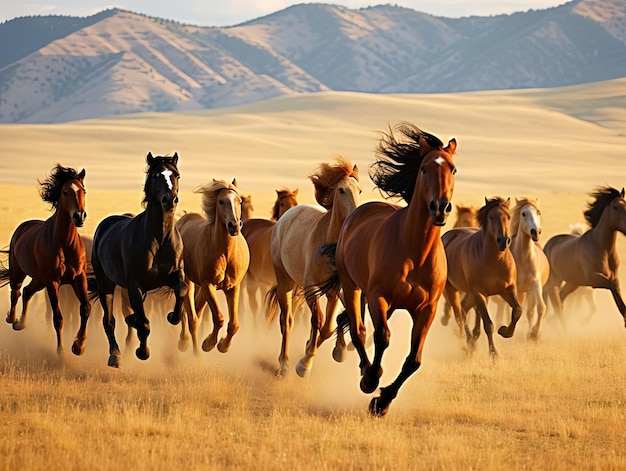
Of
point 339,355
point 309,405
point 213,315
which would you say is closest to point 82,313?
point 213,315

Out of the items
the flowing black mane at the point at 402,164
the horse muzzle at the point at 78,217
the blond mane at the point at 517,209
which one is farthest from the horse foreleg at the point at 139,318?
the blond mane at the point at 517,209

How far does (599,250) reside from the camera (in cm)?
1523

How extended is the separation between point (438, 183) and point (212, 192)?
4.57 metres

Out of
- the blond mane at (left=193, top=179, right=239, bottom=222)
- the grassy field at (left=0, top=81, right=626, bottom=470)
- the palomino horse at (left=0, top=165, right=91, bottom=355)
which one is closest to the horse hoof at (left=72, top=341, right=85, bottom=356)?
the palomino horse at (left=0, top=165, right=91, bottom=355)

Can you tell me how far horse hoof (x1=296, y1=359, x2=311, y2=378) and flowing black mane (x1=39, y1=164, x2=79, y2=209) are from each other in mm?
3328

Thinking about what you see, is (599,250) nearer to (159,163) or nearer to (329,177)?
(329,177)

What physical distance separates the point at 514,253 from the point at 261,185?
5264 centimetres

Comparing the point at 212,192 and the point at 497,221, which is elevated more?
the point at 212,192

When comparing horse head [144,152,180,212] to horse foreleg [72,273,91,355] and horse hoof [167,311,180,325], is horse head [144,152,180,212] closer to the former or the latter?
horse hoof [167,311,180,325]

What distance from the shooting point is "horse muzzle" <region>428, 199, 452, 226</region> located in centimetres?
789

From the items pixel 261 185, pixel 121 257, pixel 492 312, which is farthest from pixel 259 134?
pixel 121 257

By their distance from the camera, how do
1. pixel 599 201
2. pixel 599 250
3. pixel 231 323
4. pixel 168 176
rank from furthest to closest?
pixel 599 201
pixel 599 250
pixel 231 323
pixel 168 176

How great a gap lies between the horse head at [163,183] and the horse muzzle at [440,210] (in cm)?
352

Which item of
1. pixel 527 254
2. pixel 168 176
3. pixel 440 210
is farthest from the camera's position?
pixel 527 254
